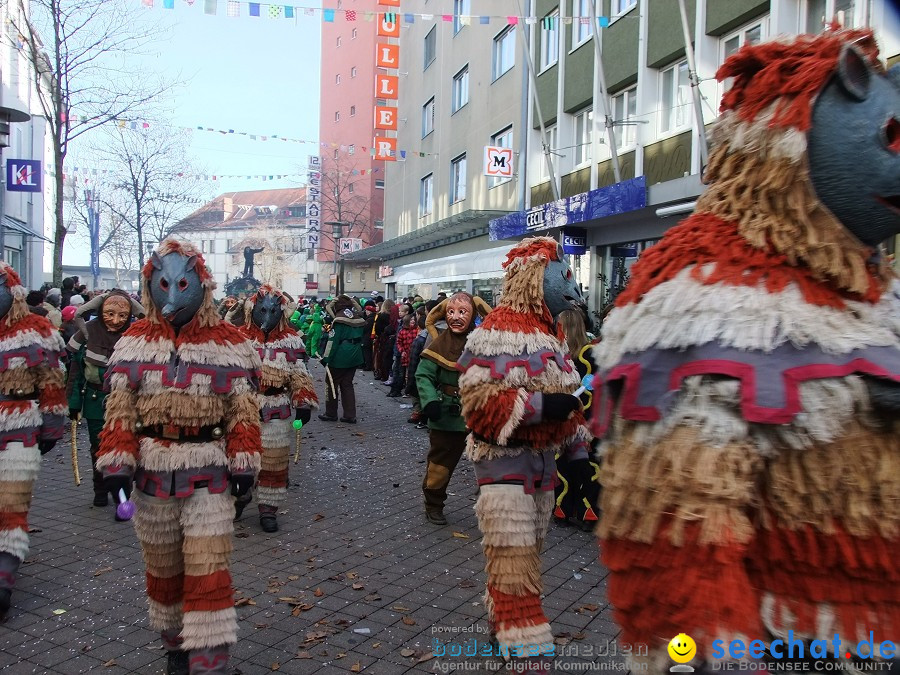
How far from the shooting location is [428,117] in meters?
30.1

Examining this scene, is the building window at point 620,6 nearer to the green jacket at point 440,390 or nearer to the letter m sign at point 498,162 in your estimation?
the letter m sign at point 498,162

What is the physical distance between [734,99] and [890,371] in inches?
32.6

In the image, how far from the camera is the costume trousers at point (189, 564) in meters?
3.39

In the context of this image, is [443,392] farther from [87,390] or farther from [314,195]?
[314,195]

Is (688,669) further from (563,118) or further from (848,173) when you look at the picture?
(563,118)

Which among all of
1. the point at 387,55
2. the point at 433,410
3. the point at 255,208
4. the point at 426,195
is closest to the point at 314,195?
the point at 387,55

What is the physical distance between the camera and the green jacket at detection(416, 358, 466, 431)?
5.71 m

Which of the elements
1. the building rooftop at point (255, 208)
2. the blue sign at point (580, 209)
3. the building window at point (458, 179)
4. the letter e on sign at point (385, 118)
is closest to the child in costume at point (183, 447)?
the blue sign at point (580, 209)

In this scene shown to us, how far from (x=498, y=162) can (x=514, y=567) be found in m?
16.6

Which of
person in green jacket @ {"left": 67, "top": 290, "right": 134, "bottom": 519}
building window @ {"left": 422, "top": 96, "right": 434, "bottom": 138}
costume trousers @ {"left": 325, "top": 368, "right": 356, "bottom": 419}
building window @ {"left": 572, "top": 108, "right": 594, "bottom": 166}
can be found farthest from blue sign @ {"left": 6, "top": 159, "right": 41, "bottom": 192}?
building window @ {"left": 422, "top": 96, "right": 434, "bottom": 138}

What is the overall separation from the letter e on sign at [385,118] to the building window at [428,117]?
275 centimetres

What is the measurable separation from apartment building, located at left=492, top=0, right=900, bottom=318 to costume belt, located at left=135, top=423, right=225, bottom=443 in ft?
24.9

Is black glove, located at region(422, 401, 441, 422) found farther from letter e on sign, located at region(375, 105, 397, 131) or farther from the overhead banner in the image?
the overhead banner

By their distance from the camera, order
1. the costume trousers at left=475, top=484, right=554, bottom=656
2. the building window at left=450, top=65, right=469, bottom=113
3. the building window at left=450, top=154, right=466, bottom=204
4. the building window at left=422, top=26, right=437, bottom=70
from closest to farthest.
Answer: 1. the costume trousers at left=475, top=484, right=554, bottom=656
2. the building window at left=450, top=65, right=469, bottom=113
3. the building window at left=450, top=154, right=466, bottom=204
4. the building window at left=422, top=26, right=437, bottom=70
